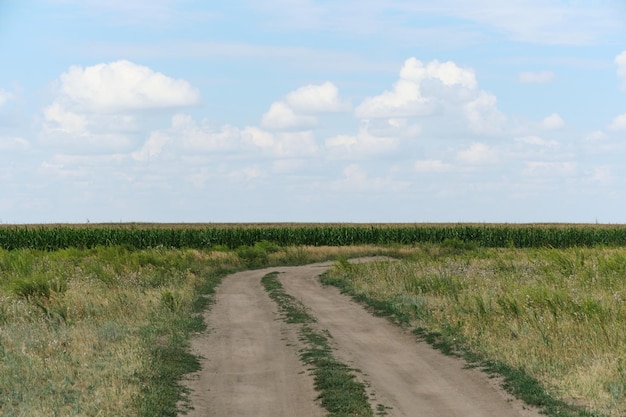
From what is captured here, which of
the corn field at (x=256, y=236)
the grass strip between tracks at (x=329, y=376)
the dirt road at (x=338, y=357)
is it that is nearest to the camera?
the grass strip between tracks at (x=329, y=376)

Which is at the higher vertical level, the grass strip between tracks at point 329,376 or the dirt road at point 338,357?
the grass strip between tracks at point 329,376

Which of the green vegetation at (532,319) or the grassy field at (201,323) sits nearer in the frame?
the grassy field at (201,323)

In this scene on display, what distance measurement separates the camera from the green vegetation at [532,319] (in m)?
12.1

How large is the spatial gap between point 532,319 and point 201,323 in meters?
8.67

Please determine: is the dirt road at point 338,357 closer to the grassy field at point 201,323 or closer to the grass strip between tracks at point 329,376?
the grass strip between tracks at point 329,376

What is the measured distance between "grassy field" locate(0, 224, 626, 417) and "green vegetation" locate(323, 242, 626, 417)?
0.13ft

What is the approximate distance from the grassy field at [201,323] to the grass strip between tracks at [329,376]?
2.35 m

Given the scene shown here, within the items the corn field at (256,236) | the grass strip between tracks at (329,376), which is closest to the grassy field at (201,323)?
the grass strip between tracks at (329,376)

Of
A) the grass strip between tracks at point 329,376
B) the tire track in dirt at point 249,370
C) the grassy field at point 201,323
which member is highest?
the grassy field at point 201,323

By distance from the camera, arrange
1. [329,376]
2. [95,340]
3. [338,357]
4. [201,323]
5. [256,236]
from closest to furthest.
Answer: [329,376]
[338,357]
[95,340]
[201,323]
[256,236]

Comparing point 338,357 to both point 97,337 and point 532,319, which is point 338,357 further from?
point 97,337

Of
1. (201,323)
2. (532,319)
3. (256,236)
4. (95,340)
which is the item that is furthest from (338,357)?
(256,236)

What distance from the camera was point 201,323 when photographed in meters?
20.2

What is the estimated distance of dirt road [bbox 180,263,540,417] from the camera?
38.2 ft
